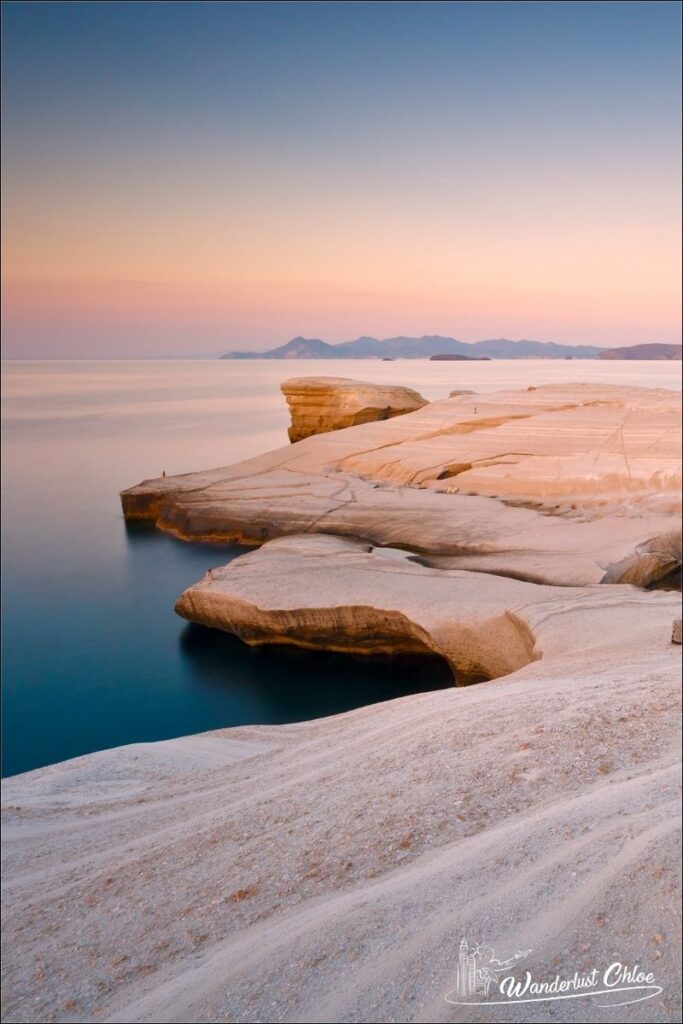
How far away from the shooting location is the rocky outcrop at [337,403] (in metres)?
19.1

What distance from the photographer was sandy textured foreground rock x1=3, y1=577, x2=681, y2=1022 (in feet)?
7.28

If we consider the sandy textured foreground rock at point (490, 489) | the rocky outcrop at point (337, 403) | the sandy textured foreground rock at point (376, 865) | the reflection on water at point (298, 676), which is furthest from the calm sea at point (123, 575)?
the rocky outcrop at point (337, 403)

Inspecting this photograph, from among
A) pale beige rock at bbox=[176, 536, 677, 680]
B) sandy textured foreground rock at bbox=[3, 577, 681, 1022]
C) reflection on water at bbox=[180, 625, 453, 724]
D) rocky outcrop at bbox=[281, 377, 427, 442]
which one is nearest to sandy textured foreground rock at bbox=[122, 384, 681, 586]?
pale beige rock at bbox=[176, 536, 677, 680]

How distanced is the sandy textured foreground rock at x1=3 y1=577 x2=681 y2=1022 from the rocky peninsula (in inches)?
0.5

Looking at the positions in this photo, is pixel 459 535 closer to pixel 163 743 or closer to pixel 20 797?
pixel 163 743

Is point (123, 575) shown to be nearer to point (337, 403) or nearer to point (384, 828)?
point (384, 828)

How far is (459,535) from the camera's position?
11047 millimetres

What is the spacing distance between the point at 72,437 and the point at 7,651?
3.21m

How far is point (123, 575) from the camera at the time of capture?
7824mm

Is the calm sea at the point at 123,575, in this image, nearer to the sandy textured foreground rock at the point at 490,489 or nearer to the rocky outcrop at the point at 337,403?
the sandy textured foreground rock at the point at 490,489

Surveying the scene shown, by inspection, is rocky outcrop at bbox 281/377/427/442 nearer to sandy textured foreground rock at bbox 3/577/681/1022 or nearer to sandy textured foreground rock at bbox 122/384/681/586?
sandy textured foreground rock at bbox 122/384/681/586

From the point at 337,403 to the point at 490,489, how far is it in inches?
276

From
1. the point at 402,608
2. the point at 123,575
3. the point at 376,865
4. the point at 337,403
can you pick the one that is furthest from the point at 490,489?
the point at 376,865

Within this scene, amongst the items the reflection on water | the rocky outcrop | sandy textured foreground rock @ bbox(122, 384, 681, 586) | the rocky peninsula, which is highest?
the rocky outcrop
